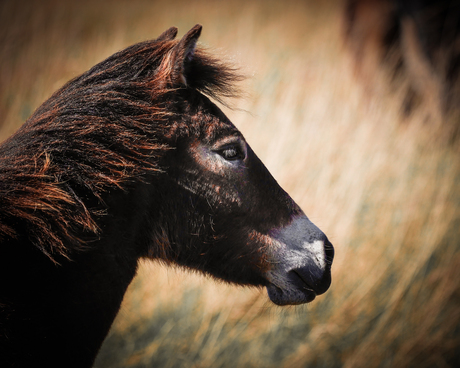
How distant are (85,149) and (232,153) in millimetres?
599

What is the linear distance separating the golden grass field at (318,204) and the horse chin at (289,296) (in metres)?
0.88

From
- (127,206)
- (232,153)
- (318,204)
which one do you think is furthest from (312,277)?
(318,204)

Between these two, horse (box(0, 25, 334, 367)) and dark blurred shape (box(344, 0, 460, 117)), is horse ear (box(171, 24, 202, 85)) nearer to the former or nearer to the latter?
horse (box(0, 25, 334, 367))

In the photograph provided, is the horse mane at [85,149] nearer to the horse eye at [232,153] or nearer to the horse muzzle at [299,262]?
the horse eye at [232,153]

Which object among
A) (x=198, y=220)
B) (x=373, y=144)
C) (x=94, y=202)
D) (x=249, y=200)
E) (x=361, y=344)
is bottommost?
(x=361, y=344)

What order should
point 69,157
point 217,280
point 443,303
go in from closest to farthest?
1. point 69,157
2. point 217,280
3. point 443,303

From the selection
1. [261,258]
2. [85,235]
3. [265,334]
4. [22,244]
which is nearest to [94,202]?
[85,235]

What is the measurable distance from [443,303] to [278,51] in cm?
438

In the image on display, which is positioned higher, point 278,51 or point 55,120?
point 278,51

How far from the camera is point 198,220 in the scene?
4.94ft

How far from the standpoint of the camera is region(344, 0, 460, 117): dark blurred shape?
575 cm

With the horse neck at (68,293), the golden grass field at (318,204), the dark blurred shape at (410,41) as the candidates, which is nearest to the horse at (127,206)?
the horse neck at (68,293)

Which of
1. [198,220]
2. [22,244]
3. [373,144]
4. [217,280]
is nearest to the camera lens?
[22,244]

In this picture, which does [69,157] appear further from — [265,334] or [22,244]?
[265,334]
